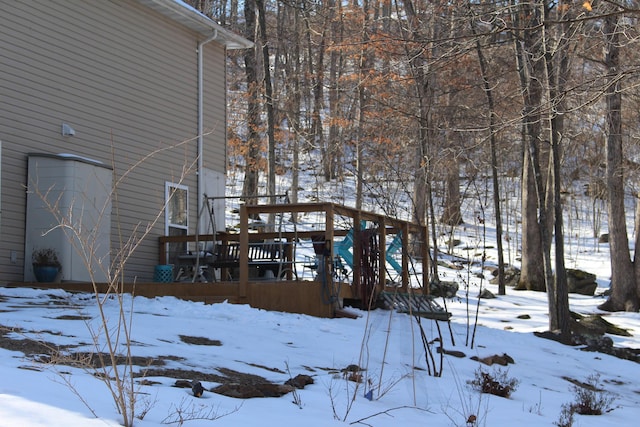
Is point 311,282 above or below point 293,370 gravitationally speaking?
above

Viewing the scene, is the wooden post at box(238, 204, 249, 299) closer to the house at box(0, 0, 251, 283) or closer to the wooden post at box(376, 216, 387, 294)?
the house at box(0, 0, 251, 283)

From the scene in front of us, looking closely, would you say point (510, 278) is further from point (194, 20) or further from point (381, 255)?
point (194, 20)

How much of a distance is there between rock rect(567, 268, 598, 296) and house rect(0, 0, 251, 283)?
8947 millimetres

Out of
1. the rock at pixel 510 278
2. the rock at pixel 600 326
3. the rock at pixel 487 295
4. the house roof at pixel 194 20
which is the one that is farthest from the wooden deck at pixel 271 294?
the rock at pixel 510 278

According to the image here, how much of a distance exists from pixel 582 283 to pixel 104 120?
39.0ft

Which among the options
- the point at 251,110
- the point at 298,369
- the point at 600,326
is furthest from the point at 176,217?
the point at 251,110

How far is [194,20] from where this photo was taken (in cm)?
1395

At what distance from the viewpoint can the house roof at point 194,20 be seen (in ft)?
43.6

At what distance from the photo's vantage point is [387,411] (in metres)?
5.19

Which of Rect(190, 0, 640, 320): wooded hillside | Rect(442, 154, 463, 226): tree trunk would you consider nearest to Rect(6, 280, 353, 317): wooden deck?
Rect(190, 0, 640, 320): wooded hillside

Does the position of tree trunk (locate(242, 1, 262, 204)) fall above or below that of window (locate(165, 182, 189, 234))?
above

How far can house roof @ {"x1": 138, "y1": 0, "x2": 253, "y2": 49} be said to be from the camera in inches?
523

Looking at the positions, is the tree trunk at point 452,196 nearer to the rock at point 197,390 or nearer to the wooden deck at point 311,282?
the wooden deck at point 311,282

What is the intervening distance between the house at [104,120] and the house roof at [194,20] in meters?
0.02
